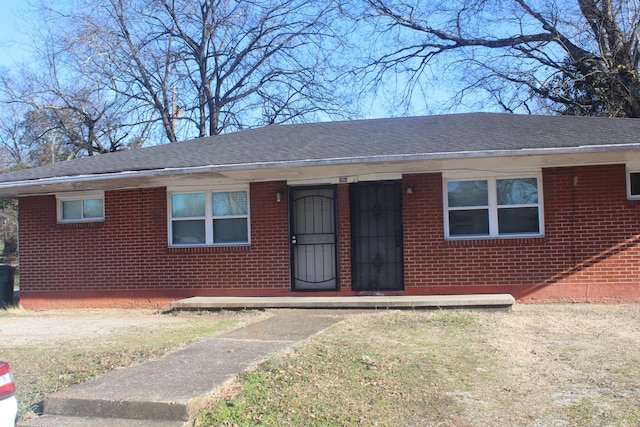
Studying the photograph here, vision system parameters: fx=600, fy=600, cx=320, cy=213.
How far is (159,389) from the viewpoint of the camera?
17.4 feet

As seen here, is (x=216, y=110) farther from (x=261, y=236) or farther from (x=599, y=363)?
(x=599, y=363)

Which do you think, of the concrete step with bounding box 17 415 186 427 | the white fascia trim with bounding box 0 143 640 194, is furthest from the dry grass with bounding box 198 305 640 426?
the white fascia trim with bounding box 0 143 640 194

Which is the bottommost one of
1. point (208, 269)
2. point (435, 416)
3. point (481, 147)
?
point (435, 416)

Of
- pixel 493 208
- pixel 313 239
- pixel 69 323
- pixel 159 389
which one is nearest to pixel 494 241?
pixel 493 208

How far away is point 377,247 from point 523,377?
18.6 feet

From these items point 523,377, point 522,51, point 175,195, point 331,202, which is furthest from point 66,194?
point 522,51

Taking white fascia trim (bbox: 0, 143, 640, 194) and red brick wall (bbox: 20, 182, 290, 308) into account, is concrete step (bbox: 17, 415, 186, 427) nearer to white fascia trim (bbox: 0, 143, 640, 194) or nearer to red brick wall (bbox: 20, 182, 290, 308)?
white fascia trim (bbox: 0, 143, 640, 194)

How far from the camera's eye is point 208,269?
11625mm

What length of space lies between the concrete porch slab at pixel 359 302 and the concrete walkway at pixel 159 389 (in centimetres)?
268

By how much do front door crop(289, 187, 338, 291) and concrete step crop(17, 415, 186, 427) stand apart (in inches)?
258

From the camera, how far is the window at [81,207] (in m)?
12.3

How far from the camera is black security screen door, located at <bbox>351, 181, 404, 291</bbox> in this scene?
36.4 ft

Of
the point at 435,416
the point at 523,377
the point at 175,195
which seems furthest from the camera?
the point at 175,195

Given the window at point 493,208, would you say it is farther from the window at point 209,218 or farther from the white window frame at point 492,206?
the window at point 209,218
